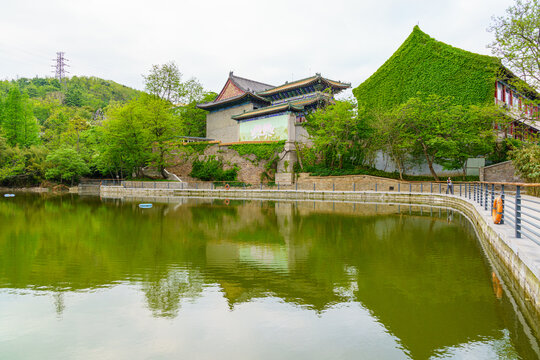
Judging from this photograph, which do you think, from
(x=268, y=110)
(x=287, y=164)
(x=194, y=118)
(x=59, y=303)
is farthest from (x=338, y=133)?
(x=59, y=303)

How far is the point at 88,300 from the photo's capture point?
559 centimetres

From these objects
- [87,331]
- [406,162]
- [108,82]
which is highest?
[108,82]

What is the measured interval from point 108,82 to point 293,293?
119 m

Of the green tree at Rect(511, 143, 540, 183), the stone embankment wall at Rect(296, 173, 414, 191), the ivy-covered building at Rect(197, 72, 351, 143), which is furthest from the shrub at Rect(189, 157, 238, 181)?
the green tree at Rect(511, 143, 540, 183)

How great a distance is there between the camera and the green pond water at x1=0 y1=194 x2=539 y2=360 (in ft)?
13.5

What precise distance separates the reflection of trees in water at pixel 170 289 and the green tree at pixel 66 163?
3891cm

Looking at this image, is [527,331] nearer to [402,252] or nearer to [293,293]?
[293,293]

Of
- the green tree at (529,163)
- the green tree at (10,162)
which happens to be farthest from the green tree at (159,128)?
the green tree at (529,163)

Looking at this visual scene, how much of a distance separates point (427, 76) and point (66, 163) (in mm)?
38500

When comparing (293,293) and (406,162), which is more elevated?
(406,162)

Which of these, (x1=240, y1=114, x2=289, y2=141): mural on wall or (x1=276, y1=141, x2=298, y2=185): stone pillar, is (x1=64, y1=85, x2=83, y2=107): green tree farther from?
(x1=276, y1=141, x2=298, y2=185): stone pillar

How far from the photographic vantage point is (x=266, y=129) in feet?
120

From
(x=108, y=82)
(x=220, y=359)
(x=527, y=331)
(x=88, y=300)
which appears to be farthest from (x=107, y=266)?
(x=108, y=82)

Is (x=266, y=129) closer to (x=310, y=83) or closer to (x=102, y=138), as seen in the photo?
(x=310, y=83)
